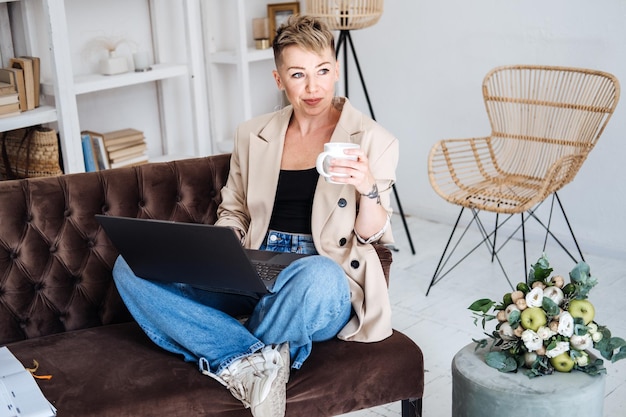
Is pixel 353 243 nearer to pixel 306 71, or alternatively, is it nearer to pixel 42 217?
pixel 306 71

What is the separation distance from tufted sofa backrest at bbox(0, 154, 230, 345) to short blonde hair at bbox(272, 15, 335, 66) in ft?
1.83

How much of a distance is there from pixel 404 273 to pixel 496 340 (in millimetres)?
1772

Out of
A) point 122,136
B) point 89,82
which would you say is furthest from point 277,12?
point 89,82

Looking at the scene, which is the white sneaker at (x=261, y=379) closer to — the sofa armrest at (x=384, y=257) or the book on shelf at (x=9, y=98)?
the sofa armrest at (x=384, y=257)

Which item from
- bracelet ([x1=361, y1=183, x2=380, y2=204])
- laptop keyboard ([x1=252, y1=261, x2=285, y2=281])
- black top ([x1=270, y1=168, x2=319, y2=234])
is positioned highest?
bracelet ([x1=361, y1=183, x2=380, y2=204])

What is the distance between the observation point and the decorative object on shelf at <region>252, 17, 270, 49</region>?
4375mm

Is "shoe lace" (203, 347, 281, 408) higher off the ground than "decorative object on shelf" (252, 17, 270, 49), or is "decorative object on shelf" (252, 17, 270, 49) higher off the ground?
"decorative object on shelf" (252, 17, 270, 49)

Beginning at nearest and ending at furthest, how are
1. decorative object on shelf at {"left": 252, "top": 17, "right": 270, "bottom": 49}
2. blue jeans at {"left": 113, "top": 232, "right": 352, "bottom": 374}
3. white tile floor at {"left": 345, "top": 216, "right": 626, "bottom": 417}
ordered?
1. blue jeans at {"left": 113, "top": 232, "right": 352, "bottom": 374}
2. white tile floor at {"left": 345, "top": 216, "right": 626, "bottom": 417}
3. decorative object on shelf at {"left": 252, "top": 17, "right": 270, "bottom": 49}

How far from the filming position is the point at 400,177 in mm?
4723

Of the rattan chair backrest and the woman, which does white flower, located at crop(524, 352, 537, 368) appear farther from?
the rattan chair backrest

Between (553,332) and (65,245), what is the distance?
137cm

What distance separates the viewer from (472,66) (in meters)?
4.22

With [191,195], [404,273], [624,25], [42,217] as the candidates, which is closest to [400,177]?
[404,273]

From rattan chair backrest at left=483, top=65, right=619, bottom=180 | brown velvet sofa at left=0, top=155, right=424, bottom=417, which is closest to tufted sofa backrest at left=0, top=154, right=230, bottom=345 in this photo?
brown velvet sofa at left=0, top=155, right=424, bottom=417
